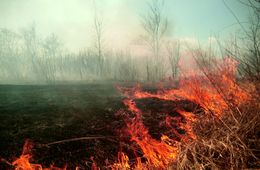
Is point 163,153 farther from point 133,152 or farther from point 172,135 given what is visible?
point 172,135

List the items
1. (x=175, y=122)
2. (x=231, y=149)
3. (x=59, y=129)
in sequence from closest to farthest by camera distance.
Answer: (x=231, y=149) → (x=59, y=129) → (x=175, y=122)

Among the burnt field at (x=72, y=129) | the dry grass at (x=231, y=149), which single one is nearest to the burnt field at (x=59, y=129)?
the burnt field at (x=72, y=129)

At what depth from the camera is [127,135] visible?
21.4 feet

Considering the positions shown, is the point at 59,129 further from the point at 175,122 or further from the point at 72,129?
the point at 175,122

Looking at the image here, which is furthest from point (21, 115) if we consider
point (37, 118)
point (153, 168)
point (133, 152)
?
point (153, 168)

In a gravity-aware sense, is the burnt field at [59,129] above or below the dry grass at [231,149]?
below

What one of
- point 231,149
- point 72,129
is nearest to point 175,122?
point 72,129

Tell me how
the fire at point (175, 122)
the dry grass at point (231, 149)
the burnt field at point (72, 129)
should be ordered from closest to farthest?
the dry grass at point (231, 149), the fire at point (175, 122), the burnt field at point (72, 129)

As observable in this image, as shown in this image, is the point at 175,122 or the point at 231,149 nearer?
the point at 231,149

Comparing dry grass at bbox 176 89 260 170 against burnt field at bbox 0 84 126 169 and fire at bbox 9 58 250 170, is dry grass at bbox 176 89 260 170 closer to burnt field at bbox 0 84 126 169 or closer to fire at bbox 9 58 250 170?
fire at bbox 9 58 250 170

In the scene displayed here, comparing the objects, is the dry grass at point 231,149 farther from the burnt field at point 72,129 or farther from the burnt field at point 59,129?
the burnt field at point 59,129

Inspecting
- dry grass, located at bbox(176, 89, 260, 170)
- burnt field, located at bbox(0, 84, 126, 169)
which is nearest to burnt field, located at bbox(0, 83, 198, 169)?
burnt field, located at bbox(0, 84, 126, 169)

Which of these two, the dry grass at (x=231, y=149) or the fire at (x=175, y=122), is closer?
the dry grass at (x=231, y=149)

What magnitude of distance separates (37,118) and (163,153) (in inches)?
230
